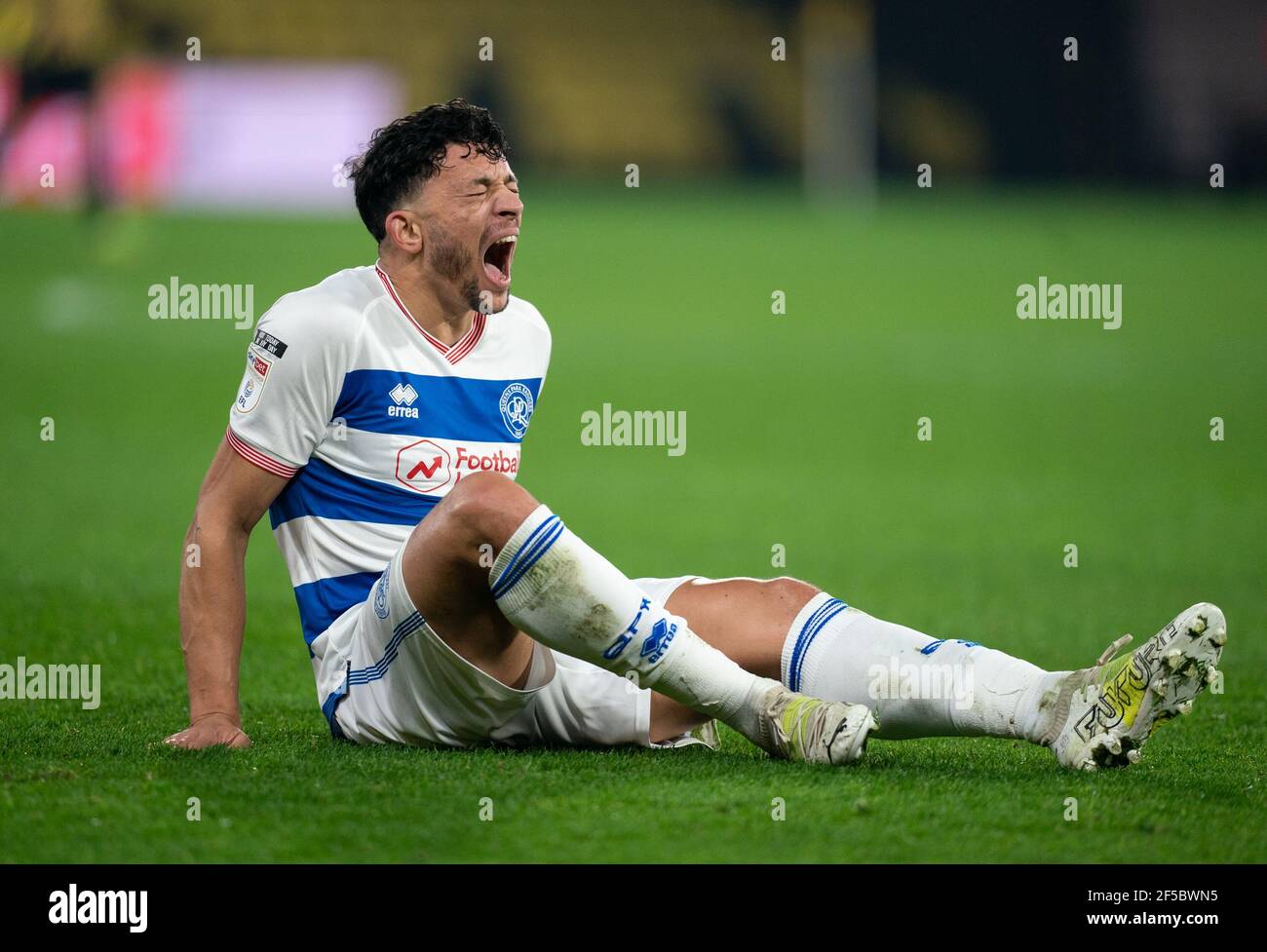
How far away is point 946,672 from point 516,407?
134 centimetres

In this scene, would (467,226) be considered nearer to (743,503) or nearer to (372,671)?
(372,671)

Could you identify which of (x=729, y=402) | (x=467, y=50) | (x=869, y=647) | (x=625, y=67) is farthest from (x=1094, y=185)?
(x=869, y=647)

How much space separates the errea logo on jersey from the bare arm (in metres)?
0.34

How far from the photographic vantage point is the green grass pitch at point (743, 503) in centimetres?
376

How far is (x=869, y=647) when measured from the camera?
167 inches

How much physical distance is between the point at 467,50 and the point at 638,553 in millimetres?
30830

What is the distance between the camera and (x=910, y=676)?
4.20 meters

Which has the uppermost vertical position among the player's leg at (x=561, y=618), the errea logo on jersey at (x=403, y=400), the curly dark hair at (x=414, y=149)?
the curly dark hair at (x=414, y=149)

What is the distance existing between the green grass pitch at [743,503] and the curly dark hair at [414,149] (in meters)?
1.47

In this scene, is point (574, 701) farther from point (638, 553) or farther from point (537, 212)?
point (537, 212)
